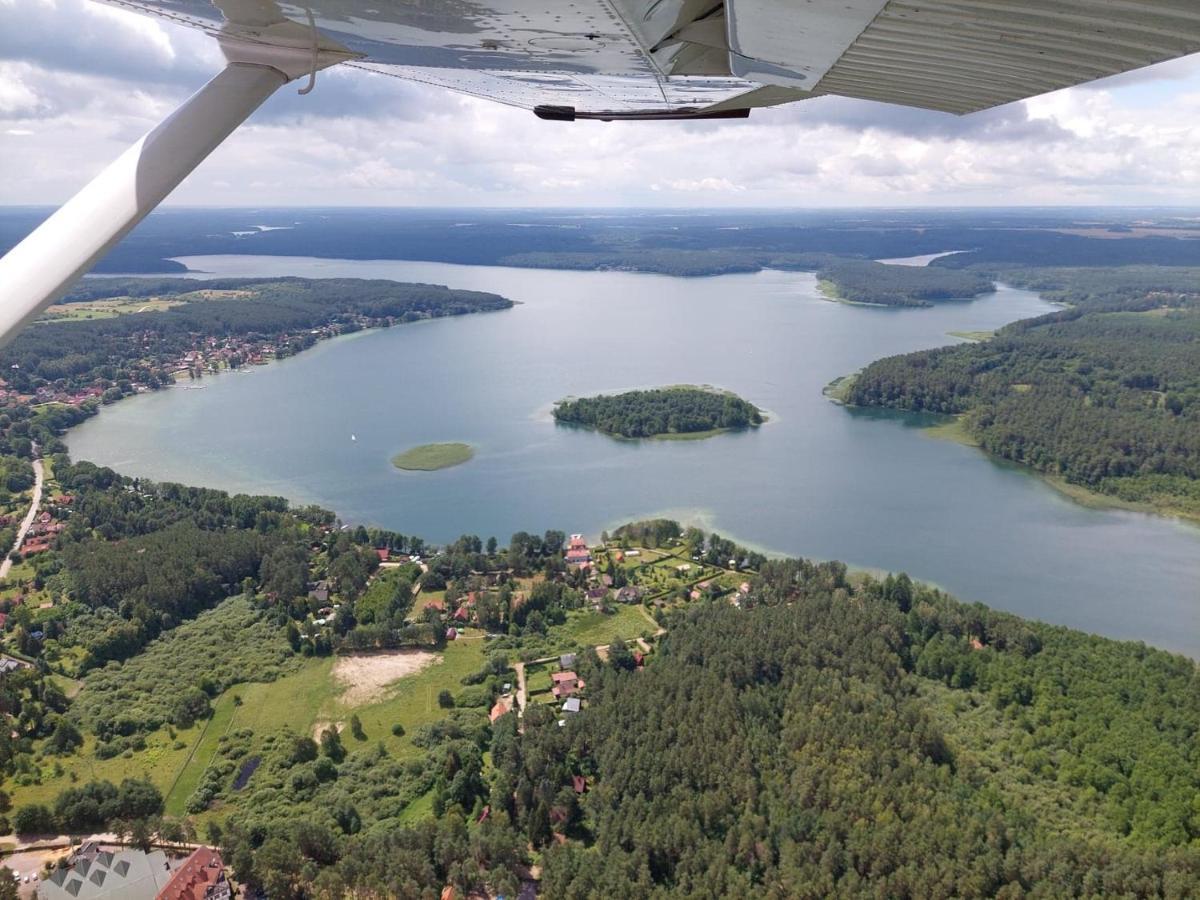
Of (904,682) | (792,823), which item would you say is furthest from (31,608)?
(904,682)

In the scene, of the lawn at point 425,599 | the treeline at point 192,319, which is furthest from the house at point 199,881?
the treeline at point 192,319

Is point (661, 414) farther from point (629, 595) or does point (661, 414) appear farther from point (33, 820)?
point (33, 820)

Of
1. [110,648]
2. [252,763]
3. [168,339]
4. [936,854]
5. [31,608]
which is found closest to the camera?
[936,854]

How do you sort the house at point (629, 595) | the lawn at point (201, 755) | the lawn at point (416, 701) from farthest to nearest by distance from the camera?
the house at point (629, 595), the lawn at point (416, 701), the lawn at point (201, 755)

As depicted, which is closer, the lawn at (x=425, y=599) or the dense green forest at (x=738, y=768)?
the dense green forest at (x=738, y=768)

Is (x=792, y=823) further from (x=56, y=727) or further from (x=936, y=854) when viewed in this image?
(x=56, y=727)

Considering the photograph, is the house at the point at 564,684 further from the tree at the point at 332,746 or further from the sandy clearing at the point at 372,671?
the tree at the point at 332,746

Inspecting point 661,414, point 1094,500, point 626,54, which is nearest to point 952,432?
point 1094,500
